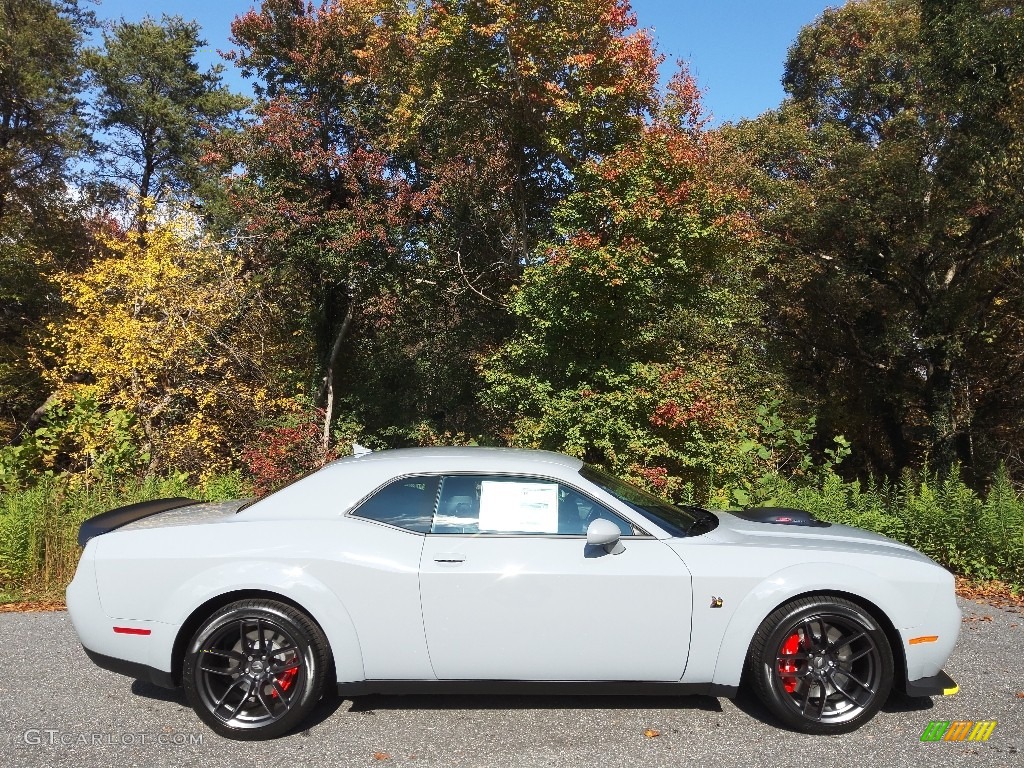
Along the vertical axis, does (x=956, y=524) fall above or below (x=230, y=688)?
above

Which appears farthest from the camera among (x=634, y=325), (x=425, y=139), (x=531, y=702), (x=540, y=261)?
(x=425, y=139)

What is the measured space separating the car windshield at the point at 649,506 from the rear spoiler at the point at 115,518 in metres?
2.56

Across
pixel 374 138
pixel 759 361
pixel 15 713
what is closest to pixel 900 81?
pixel 759 361

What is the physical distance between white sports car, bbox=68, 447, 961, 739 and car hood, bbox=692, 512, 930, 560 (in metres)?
0.05

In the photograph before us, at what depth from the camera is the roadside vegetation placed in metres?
8.91

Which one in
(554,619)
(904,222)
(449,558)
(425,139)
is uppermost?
(425,139)

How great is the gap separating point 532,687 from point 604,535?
2.77 feet

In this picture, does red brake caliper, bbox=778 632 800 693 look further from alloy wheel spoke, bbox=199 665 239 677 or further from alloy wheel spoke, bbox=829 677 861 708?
alloy wheel spoke, bbox=199 665 239 677

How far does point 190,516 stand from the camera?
383 centimetres

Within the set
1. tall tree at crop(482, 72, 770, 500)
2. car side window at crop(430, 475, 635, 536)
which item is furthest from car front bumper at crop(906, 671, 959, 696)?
tall tree at crop(482, 72, 770, 500)

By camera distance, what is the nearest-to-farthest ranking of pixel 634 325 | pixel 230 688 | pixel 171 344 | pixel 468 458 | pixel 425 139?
pixel 230 688, pixel 468 458, pixel 634 325, pixel 171 344, pixel 425 139

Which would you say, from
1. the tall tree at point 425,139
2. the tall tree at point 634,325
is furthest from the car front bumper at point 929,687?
the tall tree at point 425,139

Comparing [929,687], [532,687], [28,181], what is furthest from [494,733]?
[28,181]

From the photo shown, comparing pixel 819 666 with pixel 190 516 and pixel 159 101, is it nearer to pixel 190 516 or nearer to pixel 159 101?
pixel 190 516
